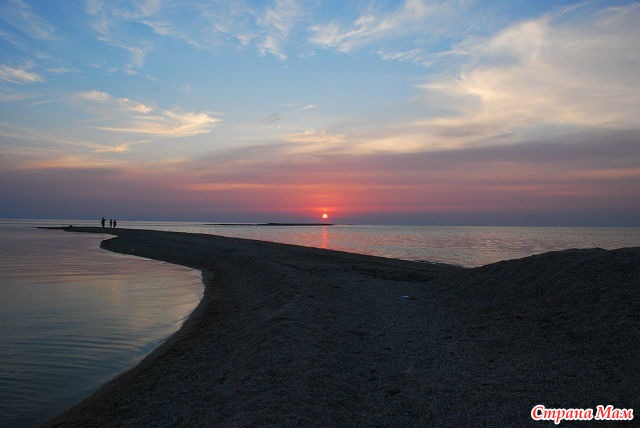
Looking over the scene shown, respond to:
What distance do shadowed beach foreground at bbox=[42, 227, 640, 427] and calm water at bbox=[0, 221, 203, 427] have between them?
83 cm

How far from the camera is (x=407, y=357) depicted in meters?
10.1

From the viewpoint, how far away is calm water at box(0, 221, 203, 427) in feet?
30.2

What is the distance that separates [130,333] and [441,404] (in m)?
10.3

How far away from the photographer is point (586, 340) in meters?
9.60

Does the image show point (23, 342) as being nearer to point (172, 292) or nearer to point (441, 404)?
point (172, 292)

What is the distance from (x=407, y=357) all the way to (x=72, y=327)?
1090 centimetres

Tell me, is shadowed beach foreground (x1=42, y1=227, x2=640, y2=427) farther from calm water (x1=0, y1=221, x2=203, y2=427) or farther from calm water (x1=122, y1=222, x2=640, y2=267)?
calm water (x1=122, y1=222, x2=640, y2=267)

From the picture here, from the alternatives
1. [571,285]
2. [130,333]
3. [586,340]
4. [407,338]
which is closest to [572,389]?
[586,340]
